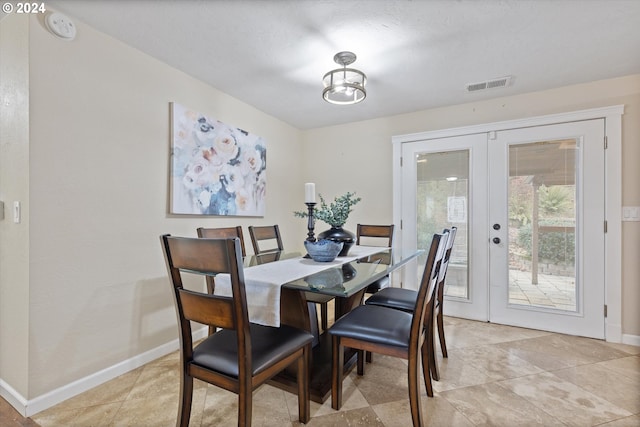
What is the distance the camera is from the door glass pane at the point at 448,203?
10.4ft

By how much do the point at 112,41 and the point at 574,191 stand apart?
13.0ft

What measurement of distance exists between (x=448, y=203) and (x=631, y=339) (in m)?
1.86

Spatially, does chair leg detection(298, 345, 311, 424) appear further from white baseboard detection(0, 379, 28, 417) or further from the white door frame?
the white door frame

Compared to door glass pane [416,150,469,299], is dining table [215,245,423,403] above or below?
below

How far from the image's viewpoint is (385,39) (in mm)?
1979

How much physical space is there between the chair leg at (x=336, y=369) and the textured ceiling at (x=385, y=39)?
1.89m

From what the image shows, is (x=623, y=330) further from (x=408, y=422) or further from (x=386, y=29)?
(x=386, y=29)

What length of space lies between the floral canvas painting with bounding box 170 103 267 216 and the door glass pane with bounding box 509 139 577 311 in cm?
265

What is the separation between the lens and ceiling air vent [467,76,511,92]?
2.59 metres

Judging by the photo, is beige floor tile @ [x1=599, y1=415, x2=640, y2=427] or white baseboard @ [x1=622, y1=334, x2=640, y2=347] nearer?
beige floor tile @ [x1=599, y1=415, x2=640, y2=427]

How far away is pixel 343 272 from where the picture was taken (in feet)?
5.39

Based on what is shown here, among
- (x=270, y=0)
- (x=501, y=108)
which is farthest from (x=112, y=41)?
(x=501, y=108)

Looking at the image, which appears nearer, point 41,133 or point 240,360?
point 240,360

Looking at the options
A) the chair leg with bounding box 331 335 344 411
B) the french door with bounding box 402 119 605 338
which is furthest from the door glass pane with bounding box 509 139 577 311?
the chair leg with bounding box 331 335 344 411
